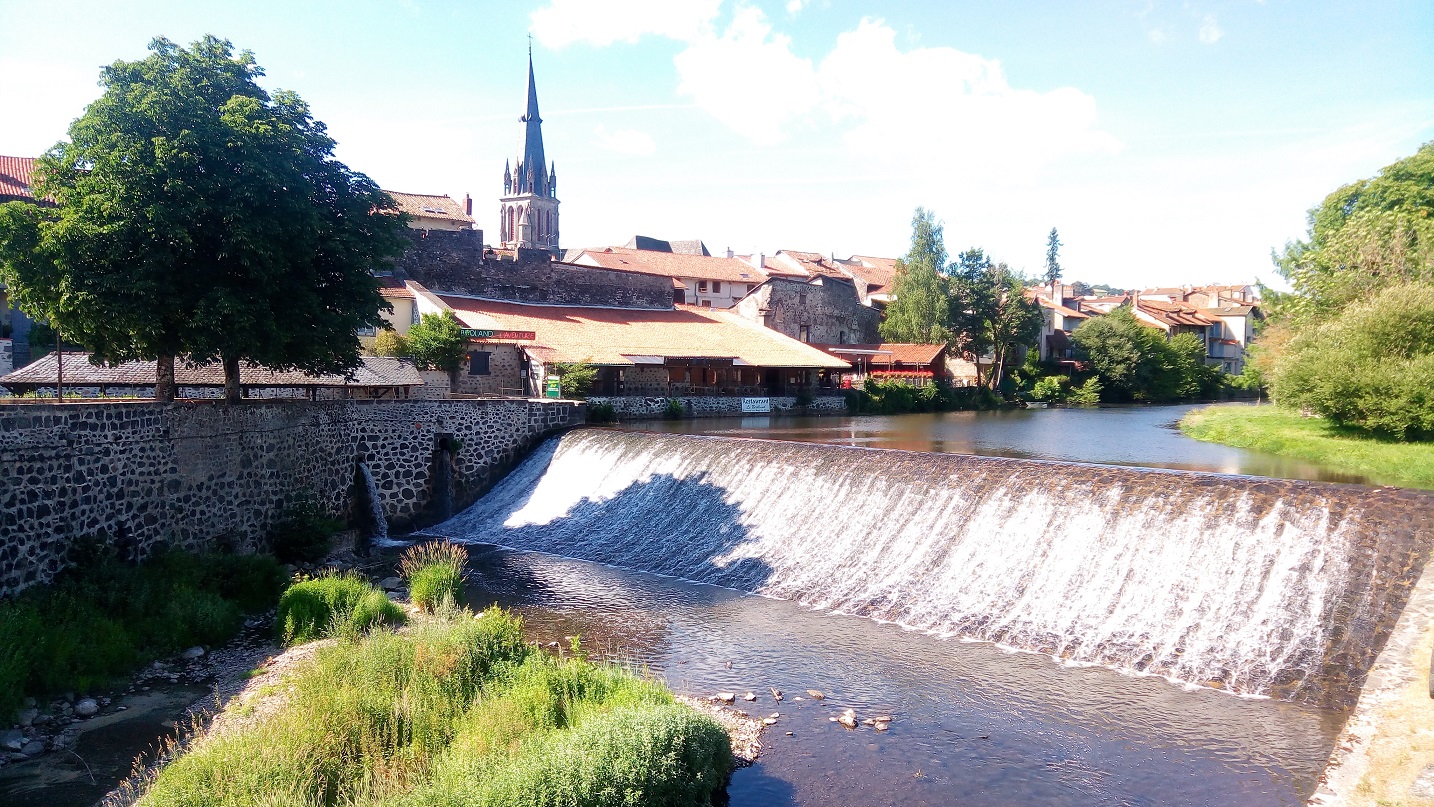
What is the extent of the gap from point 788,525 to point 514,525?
7.36m

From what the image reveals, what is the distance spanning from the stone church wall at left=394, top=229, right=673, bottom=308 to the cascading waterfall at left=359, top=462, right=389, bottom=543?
619 inches

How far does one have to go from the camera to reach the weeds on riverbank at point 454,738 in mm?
6867

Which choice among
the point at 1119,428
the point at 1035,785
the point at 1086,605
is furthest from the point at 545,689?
the point at 1119,428

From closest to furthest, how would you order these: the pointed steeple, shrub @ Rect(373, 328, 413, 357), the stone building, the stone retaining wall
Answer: shrub @ Rect(373, 328, 413, 357)
the stone retaining wall
the stone building
the pointed steeple

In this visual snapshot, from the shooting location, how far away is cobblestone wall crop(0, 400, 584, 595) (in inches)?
496

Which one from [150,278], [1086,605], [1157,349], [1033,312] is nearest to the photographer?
[1086,605]

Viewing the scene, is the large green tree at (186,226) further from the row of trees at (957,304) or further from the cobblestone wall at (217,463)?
the row of trees at (957,304)

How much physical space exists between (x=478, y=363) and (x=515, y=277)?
8327 millimetres

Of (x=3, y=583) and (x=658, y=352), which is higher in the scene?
(x=658, y=352)

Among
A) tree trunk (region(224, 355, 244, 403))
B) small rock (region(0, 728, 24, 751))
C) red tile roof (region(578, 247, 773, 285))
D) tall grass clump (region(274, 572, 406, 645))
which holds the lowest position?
small rock (region(0, 728, 24, 751))

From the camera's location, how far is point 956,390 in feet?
166

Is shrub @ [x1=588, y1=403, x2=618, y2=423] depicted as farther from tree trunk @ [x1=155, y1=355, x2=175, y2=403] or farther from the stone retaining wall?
tree trunk @ [x1=155, y1=355, x2=175, y2=403]

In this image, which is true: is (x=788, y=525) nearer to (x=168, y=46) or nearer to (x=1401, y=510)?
(x=1401, y=510)

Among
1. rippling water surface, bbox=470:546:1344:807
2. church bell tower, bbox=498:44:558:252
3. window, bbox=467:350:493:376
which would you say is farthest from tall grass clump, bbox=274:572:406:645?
church bell tower, bbox=498:44:558:252
